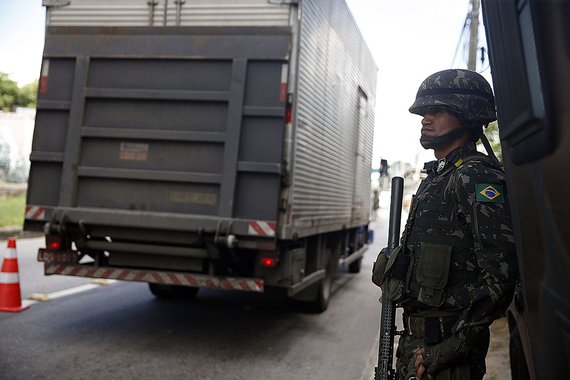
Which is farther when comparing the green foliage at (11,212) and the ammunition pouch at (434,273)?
the green foliage at (11,212)

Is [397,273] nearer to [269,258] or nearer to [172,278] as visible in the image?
[269,258]

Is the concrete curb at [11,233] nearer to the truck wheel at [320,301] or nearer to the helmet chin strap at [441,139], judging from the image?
the truck wheel at [320,301]

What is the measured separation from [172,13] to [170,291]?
3.58m

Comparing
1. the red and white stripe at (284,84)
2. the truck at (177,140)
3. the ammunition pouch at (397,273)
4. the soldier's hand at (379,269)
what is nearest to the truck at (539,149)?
the ammunition pouch at (397,273)

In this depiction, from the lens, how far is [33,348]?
4715 millimetres

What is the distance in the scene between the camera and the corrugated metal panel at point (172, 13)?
4828 mm

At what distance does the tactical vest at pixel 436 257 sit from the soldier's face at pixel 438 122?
17cm

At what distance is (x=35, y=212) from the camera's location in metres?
5.03

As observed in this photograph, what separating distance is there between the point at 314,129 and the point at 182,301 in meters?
3.04

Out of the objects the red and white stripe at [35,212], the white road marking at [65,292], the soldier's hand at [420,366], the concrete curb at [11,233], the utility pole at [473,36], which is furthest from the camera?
the concrete curb at [11,233]

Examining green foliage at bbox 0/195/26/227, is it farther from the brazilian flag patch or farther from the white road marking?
the brazilian flag patch

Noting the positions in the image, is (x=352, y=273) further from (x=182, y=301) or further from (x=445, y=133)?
(x=445, y=133)

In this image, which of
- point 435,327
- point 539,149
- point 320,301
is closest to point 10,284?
point 320,301

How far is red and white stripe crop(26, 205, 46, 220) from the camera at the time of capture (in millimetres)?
4996
